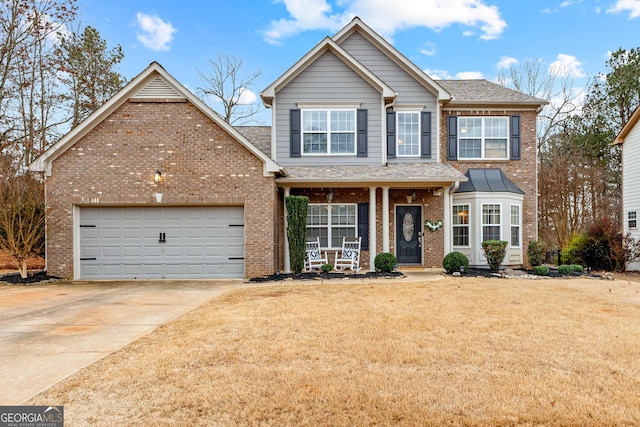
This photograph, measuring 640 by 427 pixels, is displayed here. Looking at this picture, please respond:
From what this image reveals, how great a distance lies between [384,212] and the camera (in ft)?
40.6

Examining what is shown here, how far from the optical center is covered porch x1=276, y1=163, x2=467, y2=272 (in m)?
12.3

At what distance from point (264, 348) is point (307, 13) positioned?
21.1 meters

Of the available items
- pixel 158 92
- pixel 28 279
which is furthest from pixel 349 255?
pixel 28 279

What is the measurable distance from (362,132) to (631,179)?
10.4 metres

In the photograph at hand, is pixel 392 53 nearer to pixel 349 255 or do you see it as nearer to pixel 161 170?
pixel 349 255

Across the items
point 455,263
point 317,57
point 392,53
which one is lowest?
point 455,263

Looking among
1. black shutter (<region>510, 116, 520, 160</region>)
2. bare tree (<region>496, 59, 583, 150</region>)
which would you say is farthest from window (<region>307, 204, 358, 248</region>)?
bare tree (<region>496, 59, 583, 150</region>)

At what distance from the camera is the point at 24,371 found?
3.83 metres

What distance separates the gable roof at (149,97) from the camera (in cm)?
1057

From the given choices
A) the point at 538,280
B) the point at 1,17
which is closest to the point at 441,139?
the point at 538,280

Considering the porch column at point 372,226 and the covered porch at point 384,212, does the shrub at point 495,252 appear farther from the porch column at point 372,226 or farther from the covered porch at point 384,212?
the porch column at point 372,226

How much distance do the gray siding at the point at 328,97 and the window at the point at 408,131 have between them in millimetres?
911

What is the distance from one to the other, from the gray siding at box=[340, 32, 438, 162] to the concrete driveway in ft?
27.6

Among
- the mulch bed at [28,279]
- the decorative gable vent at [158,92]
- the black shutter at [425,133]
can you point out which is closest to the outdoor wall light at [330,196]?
the black shutter at [425,133]
